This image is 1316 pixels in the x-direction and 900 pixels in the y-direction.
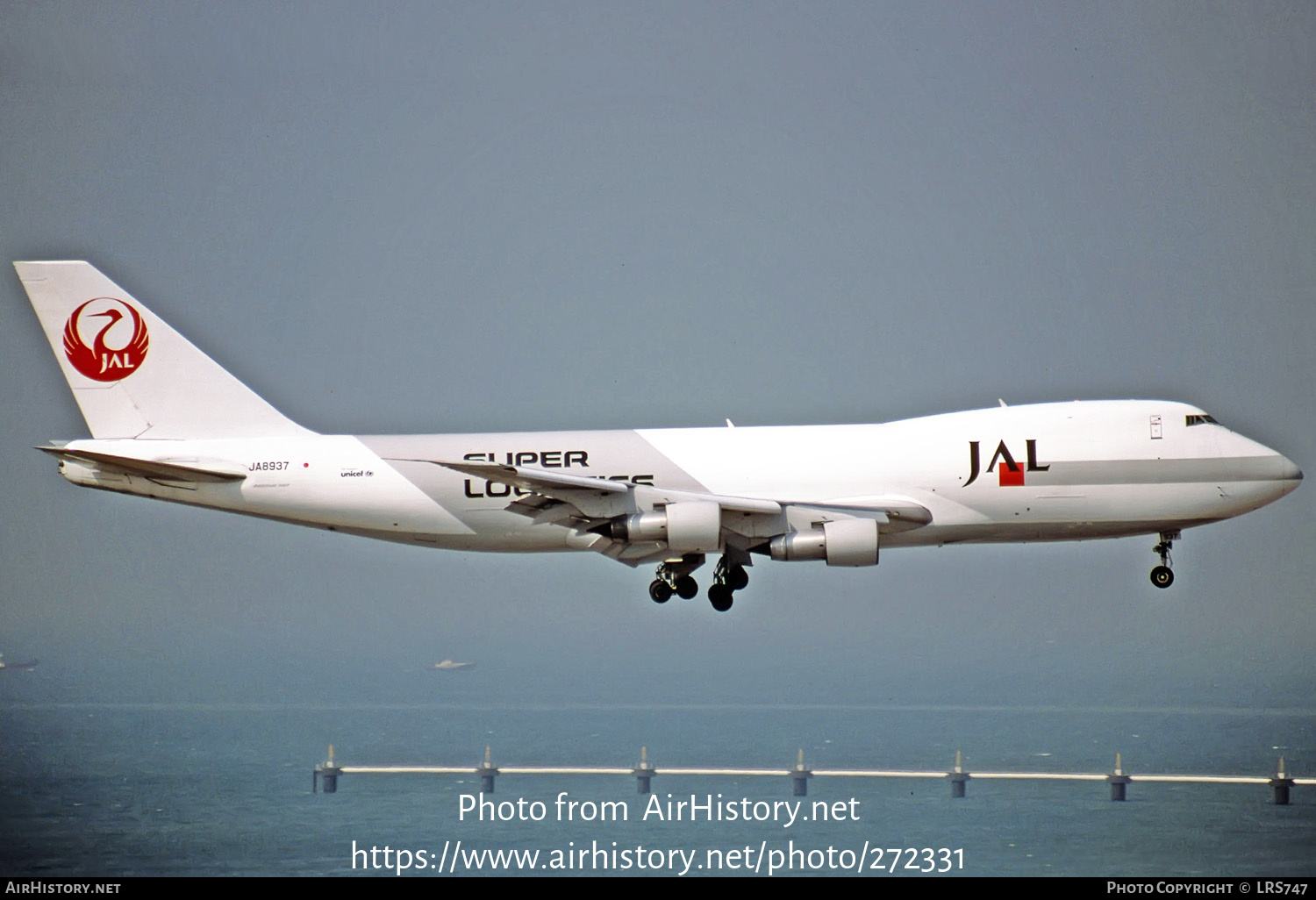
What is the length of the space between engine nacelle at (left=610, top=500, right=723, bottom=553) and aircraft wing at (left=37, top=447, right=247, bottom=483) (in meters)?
10.7

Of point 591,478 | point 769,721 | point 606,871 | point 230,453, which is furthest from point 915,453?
point 769,721

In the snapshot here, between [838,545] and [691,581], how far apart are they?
16.2 feet

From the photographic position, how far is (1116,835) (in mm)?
105188

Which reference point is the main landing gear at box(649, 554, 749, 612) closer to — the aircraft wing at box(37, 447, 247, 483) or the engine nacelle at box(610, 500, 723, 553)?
the engine nacelle at box(610, 500, 723, 553)

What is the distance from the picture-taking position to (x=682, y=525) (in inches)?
1248

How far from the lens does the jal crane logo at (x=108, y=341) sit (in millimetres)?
37312

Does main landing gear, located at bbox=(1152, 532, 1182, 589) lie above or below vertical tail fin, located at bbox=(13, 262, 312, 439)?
below

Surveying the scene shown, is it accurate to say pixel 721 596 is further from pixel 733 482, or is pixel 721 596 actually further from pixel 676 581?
pixel 733 482

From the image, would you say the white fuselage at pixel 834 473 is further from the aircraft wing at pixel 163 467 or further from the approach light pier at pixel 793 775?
the approach light pier at pixel 793 775

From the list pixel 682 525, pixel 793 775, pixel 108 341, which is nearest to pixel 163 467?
pixel 108 341

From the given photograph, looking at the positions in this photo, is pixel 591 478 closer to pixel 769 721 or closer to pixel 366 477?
pixel 366 477

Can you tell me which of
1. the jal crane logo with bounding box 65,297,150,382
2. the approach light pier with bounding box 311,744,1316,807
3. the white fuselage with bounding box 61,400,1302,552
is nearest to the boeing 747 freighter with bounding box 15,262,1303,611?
the white fuselage with bounding box 61,400,1302,552

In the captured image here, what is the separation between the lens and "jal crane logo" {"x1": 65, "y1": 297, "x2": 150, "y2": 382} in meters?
37.3

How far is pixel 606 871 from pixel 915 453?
187ft
